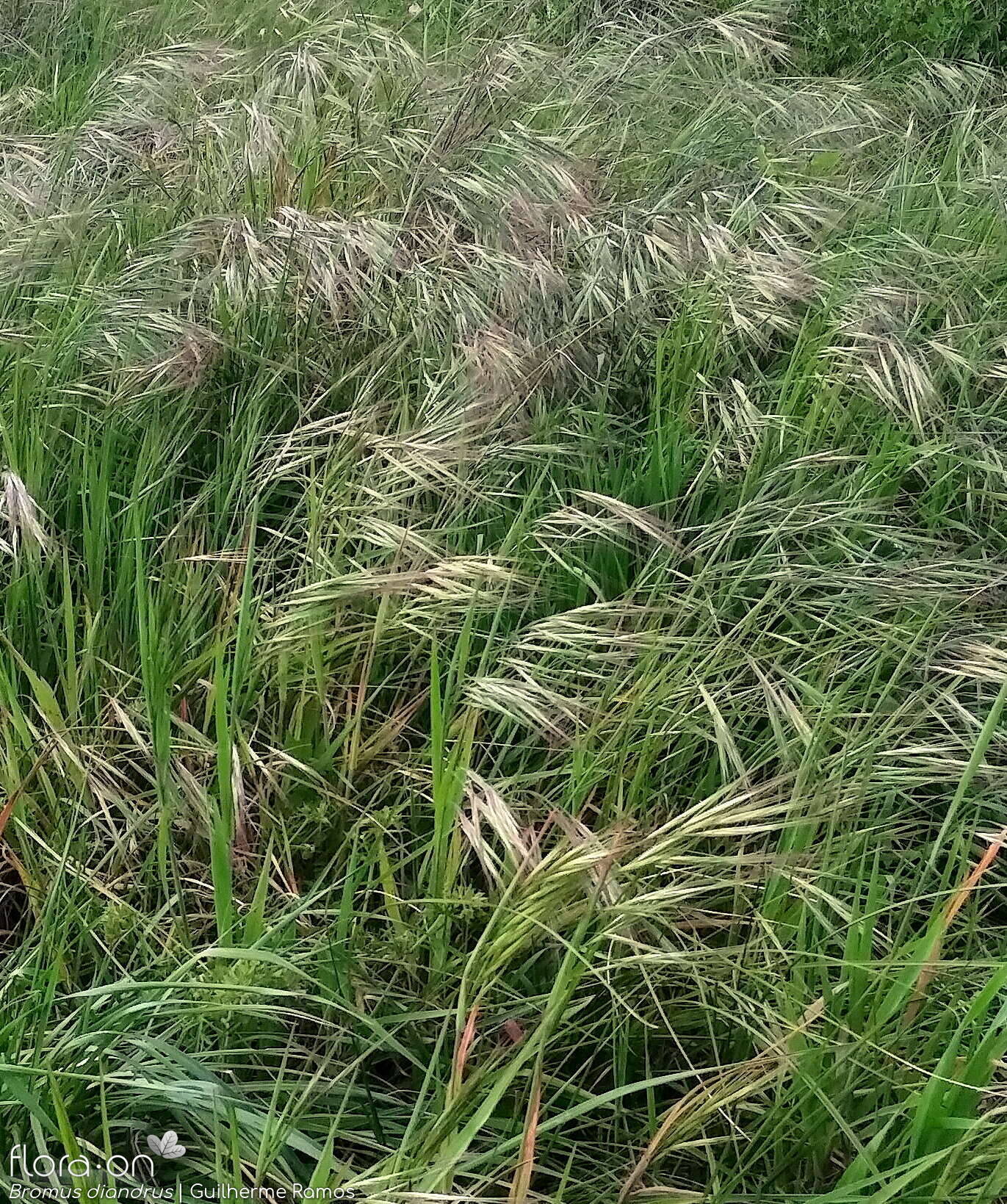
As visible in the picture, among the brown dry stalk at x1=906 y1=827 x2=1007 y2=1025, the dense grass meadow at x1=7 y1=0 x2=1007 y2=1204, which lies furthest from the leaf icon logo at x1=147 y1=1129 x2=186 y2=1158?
the brown dry stalk at x1=906 y1=827 x2=1007 y2=1025

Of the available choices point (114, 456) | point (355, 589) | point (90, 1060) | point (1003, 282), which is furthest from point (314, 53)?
point (90, 1060)

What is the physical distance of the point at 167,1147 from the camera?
75cm

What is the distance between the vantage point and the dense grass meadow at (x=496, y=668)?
2.61ft

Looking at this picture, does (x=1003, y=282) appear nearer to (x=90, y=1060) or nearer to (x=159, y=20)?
(x=90, y=1060)

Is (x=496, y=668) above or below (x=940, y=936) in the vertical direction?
below

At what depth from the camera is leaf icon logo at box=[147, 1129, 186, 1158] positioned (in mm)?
752

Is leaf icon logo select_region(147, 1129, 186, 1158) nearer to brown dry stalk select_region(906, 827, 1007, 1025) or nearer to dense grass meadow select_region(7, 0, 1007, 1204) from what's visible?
dense grass meadow select_region(7, 0, 1007, 1204)

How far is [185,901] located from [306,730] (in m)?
0.22

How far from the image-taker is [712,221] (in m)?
1.78

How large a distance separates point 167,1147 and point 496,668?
1.90ft

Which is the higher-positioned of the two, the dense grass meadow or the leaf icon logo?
the dense grass meadow

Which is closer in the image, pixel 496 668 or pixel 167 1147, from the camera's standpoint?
pixel 167 1147

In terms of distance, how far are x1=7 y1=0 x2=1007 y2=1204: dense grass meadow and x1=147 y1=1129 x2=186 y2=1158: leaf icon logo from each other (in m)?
0.01

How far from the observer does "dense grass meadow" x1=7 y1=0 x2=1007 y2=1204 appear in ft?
2.61
